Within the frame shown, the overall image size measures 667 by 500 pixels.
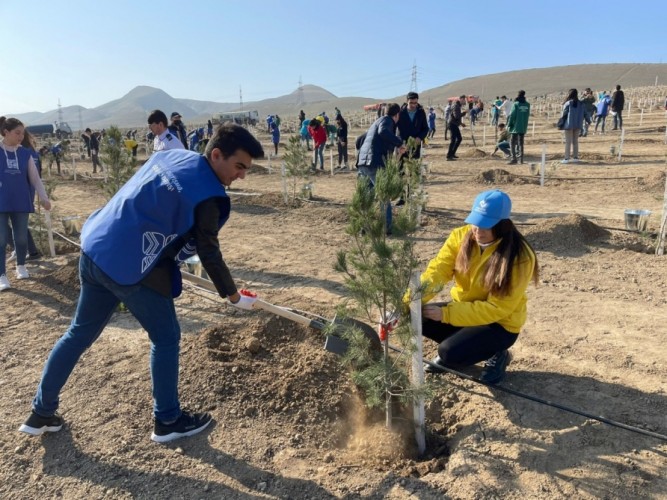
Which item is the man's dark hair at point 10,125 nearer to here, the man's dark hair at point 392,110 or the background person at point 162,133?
the background person at point 162,133

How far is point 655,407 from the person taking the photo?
293 cm

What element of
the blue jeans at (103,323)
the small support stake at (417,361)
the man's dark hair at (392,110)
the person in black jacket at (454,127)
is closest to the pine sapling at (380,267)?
the small support stake at (417,361)

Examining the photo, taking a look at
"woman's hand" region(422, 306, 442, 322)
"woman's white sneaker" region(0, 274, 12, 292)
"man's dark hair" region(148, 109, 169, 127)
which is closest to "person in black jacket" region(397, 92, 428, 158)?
"man's dark hair" region(148, 109, 169, 127)

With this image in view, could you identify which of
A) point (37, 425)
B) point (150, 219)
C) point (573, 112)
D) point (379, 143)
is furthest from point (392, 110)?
point (573, 112)

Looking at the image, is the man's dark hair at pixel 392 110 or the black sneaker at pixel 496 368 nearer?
the black sneaker at pixel 496 368

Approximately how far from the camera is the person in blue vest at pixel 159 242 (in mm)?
2342

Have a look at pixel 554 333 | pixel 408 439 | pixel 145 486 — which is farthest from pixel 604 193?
pixel 145 486

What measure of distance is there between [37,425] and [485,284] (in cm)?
268

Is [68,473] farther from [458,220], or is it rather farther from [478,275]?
[458,220]

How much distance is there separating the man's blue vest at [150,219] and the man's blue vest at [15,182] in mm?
3399

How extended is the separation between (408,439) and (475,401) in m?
0.55

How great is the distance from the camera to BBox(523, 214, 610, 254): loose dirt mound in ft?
19.8

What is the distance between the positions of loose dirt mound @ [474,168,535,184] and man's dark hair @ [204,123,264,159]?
9.44 m

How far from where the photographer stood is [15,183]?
16.6 ft
